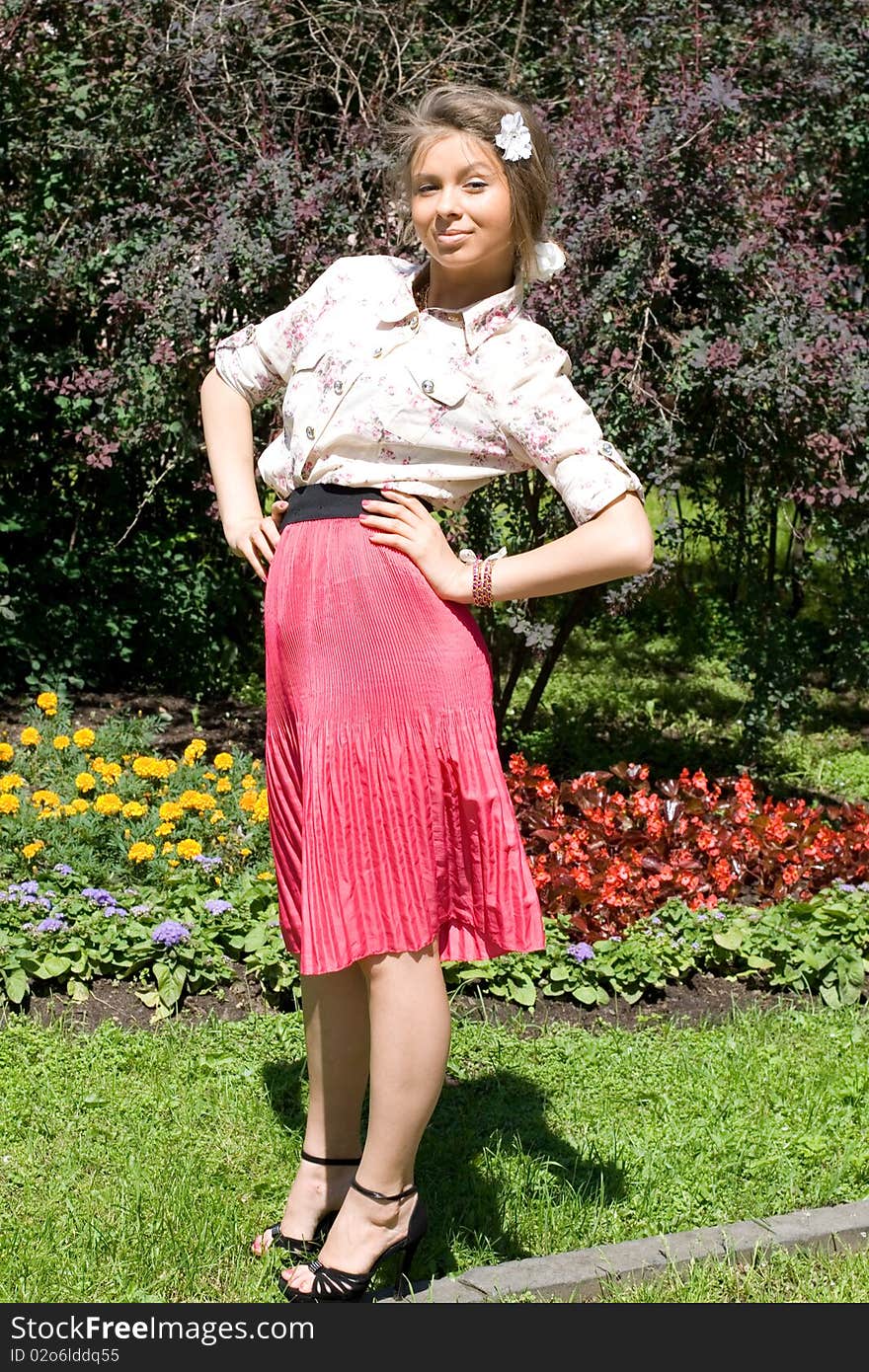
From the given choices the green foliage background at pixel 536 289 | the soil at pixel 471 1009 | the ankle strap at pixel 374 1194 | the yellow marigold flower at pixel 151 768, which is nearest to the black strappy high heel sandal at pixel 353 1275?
the ankle strap at pixel 374 1194

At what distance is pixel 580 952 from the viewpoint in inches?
156

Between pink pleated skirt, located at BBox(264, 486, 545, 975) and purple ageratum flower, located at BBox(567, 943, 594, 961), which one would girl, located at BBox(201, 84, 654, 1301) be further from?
purple ageratum flower, located at BBox(567, 943, 594, 961)

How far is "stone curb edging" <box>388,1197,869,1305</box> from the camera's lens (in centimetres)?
256

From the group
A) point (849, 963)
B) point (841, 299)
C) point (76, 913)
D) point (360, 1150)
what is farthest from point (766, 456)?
point (360, 1150)

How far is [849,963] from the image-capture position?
13.4 ft

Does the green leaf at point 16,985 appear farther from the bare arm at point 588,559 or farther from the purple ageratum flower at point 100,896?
the bare arm at point 588,559

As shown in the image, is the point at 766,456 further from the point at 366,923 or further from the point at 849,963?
the point at 366,923

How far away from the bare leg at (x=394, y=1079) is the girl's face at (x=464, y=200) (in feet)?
3.69

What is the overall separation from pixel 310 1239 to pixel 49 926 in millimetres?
1463

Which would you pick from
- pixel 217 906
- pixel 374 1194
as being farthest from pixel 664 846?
pixel 374 1194

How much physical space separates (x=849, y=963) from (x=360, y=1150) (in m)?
1.86

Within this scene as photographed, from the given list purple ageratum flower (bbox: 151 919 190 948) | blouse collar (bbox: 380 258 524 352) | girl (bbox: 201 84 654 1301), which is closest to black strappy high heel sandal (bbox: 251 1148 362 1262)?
girl (bbox: 201 84 654 1301)

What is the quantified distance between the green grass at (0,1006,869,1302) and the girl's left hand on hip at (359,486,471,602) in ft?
4.14

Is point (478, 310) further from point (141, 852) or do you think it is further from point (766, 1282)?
point (141, 852)
